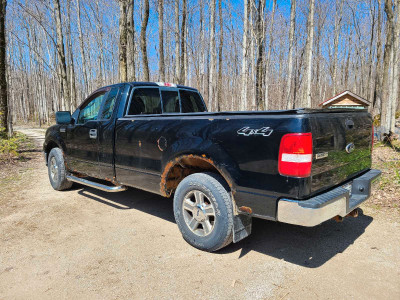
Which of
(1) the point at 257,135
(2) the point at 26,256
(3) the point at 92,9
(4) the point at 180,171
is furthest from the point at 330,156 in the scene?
(3) the point at 92,9

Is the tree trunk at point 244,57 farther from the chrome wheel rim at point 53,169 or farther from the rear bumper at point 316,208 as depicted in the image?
the rear bumper at point 316,208

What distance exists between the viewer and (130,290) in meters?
2.52

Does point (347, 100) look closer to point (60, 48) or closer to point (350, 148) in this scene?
point (350, 148)

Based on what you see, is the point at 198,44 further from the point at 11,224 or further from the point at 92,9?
the point at 11,224

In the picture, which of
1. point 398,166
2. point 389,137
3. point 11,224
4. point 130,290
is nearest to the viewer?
point 130,290

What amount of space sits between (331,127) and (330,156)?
286 mm

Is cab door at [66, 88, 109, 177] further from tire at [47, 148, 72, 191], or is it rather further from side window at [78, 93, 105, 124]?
tire at [47, 148, 72, 191]

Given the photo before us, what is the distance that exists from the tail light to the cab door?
321 cm

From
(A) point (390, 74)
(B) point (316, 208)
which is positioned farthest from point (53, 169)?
(A) point (390, 74)

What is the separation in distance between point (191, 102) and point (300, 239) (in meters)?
2.99

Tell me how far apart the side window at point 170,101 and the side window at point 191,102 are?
0.13m

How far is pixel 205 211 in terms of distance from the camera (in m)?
3.12

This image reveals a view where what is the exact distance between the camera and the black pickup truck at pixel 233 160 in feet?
8.00

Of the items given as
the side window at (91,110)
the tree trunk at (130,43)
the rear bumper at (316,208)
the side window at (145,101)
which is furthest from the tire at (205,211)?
the tree trunk at (130,43)
